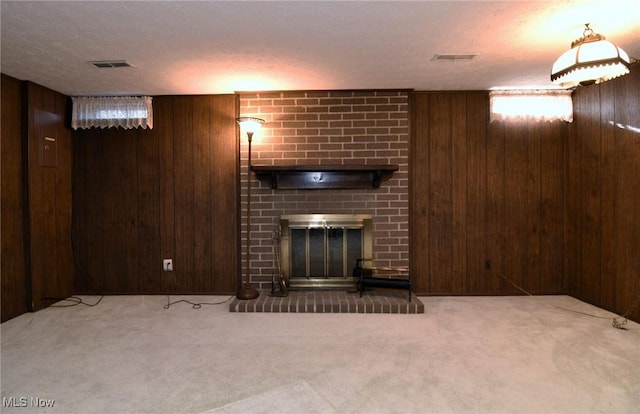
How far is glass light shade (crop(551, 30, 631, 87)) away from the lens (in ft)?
6.66

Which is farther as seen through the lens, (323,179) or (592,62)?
(323,179)

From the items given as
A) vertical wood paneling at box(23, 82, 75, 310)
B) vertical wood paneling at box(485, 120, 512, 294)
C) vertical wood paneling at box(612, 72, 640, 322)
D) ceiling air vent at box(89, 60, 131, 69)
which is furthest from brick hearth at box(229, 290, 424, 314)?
ceiling air vent at box(89, 60, 131, 69)

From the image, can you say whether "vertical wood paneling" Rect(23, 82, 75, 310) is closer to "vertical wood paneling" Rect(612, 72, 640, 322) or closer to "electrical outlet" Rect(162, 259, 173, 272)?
"electrical outlet" Rect(162, 259, 173, 272)

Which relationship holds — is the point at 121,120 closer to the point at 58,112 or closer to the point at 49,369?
the point at 58,112

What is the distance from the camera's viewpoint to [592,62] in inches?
80.7

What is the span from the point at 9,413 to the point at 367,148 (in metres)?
3.26

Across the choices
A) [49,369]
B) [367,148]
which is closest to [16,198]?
[49,369]

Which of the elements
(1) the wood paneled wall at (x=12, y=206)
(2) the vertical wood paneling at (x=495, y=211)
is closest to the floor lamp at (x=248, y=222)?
(1) the wood paneled wall at (x=12, y=206)

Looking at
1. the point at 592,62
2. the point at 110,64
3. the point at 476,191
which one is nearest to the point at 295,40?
the point at 110,64

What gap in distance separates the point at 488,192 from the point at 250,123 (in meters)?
2.50

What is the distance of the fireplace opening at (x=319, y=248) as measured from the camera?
3699 mm

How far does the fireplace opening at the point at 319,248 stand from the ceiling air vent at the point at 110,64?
1.88m

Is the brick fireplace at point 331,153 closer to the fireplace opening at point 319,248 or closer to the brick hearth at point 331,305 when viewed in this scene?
the fireplace opening at point 319,248

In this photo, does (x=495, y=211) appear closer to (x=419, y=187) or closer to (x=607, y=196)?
(x=419, y=187)
